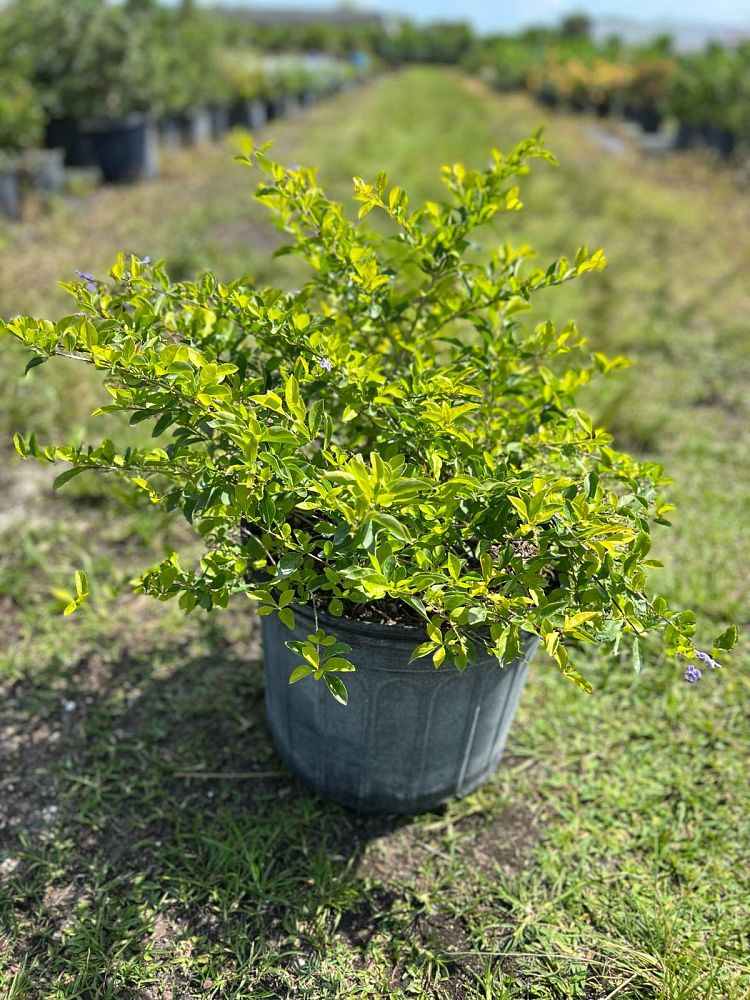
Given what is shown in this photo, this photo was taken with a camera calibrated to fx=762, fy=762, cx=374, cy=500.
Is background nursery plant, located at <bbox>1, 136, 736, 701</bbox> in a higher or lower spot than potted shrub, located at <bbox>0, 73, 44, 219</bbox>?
higher

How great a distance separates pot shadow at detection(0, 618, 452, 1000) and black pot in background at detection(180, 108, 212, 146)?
39.0ft

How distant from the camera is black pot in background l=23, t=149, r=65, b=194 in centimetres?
758

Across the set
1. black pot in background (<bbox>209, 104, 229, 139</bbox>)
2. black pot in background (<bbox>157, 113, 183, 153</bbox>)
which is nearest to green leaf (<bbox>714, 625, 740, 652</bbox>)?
black pot in background (<bbox>157, 113, 183, 153</bbox>)

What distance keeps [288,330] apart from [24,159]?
24.3ft

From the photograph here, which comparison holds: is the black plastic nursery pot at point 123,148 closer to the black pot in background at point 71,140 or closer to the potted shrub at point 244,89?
the black pot in background at point 71,140

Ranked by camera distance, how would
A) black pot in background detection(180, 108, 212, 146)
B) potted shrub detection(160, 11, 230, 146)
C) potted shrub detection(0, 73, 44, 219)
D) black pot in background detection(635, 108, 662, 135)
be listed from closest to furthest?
potted shrub detection(0, 73, 44, 219)
potted shrub detection(160, 11, 230, 146)
black pot in background detection(180, 108, 212, 146)
black pot in background detection(635, 108, 662, 135)

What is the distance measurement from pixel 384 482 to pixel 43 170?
315 inches

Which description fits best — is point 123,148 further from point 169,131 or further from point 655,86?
point 655,86

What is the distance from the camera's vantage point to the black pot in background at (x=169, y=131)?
37.2ft

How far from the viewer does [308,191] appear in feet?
5.64

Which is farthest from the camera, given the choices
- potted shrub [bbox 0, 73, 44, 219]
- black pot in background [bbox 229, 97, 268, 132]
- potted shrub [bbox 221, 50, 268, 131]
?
black pot in background [bbox 229, 97, 268, 132]

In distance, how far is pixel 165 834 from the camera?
196 cm

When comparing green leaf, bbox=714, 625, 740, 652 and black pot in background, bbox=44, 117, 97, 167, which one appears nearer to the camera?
green leaf, bbox=714, 625, 740, 652

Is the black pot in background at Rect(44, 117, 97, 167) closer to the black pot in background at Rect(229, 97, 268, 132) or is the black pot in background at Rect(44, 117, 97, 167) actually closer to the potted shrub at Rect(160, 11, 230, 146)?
→ the potted shrub at Rect(160, 11, 230, 146)
